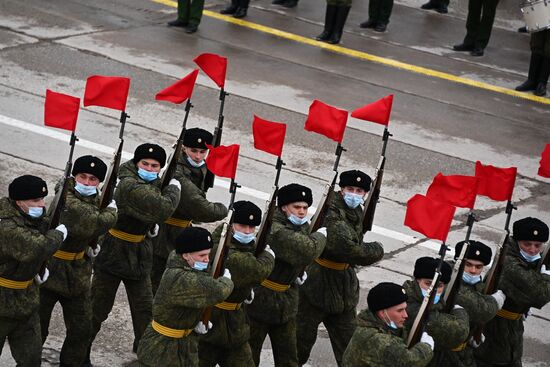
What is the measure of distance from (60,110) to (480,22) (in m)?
11.2

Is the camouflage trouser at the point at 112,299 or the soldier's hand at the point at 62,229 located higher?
the soldier's hand at the point at 62,229

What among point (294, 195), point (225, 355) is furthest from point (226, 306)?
point (294, 195)

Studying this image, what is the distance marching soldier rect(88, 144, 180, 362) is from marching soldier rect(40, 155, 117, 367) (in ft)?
0.99

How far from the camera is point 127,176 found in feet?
32.3

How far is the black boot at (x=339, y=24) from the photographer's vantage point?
19.2m

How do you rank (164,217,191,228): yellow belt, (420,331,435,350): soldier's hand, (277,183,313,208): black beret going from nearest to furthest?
(420,331,435,350): soldier's hand, (277,183,313,208): black beret, (164,217,191,228): yellow belt

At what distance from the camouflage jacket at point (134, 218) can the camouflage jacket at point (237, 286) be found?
2.76ft

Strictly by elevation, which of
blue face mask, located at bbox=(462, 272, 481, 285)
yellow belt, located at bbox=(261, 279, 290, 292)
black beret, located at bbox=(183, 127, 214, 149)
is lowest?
yellow belt, located at bbox=(261, 279, 290, 292)

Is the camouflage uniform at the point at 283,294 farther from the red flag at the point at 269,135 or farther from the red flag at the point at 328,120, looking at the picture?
the red flag at the point at 328,120

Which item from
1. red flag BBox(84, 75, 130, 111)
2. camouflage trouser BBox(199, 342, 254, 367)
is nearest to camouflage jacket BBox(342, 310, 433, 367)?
camouflage trouser BBox(199, 342, 254, 367)

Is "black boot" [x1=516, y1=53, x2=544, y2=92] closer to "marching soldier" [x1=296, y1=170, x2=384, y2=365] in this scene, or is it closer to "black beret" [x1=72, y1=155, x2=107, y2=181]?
"marching soldier" [x1=296, y1=170, x2=384, y2=365]

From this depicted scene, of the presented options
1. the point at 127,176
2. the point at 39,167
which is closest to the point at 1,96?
the point at 39,167

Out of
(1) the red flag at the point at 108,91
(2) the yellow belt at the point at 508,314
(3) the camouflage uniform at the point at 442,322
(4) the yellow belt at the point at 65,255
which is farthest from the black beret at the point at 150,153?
(2) the yellow belt at the point at 508,314

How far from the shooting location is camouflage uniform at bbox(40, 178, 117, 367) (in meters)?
9.08
